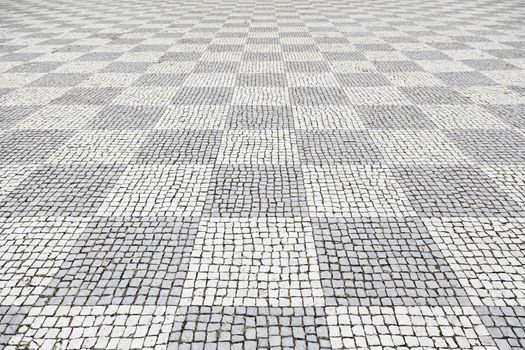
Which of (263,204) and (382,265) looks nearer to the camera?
(382,265)

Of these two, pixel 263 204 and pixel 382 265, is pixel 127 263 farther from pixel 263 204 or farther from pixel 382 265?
pixel 382 265

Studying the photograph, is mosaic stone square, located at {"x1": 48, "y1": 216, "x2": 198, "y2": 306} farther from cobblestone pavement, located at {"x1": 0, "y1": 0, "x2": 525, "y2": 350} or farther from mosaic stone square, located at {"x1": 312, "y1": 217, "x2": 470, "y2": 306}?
mosaic stone square, located at {"x1": 312, "y1": 217, "x2": 470, "y2": 306}

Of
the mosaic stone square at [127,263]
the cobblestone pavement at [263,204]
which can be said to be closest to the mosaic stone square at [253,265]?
the cobblestone pavement at [263,204]

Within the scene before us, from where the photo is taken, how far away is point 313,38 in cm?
1020

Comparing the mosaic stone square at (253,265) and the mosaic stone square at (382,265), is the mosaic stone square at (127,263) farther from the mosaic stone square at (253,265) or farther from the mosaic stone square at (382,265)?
the mosaic stone square at (382,265)

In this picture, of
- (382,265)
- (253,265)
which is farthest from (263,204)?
(382,265)

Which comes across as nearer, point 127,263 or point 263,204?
point 127,263

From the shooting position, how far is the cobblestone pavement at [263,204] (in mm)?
2494

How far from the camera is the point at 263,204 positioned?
364cm

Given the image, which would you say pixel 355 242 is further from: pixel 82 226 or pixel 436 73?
pixel 436 73

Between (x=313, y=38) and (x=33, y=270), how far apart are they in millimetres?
8998

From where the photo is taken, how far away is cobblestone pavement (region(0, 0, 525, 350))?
2494 millimetres

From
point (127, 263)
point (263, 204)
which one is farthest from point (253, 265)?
point (127, 263)

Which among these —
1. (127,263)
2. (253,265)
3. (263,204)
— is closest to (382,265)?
(253,265)
